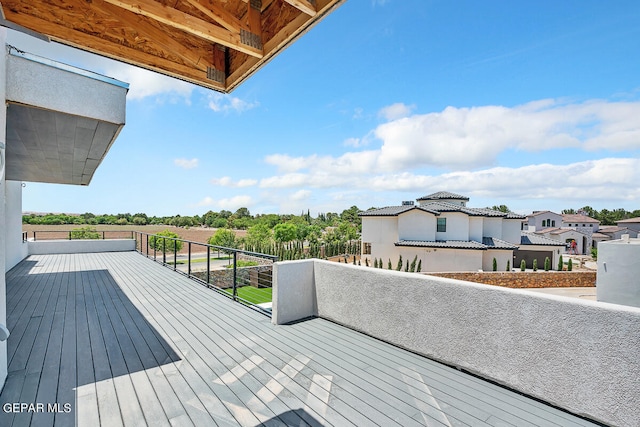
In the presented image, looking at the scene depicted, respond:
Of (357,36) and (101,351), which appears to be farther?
(357,36)

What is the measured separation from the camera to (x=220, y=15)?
5.85 ft

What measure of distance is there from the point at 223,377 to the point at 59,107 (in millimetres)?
3181

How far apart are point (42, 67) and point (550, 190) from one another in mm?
62168

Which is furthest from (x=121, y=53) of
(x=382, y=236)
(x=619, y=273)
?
(x=382, y=236)

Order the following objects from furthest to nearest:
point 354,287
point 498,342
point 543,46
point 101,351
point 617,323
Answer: point 543,46 < point 354,287 < point 101,351 < point 498,342 < point 617,323

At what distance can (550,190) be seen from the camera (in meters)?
47.8

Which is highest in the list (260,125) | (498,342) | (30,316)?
(260,125)

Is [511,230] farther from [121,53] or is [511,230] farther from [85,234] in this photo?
[85,234]

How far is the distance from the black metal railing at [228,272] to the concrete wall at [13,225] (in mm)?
2877

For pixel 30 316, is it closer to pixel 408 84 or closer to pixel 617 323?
pixel 617 323

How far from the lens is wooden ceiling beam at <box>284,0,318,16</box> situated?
1419mm

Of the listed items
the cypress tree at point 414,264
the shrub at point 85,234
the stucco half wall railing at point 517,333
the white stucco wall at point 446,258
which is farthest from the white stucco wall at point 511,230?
the shrub at point 85,234

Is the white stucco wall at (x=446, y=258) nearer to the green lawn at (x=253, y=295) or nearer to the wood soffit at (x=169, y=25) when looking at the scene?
the green lawn at (x=253, y=295)

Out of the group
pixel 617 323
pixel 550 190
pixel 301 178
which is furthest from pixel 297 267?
pixel 550 190
